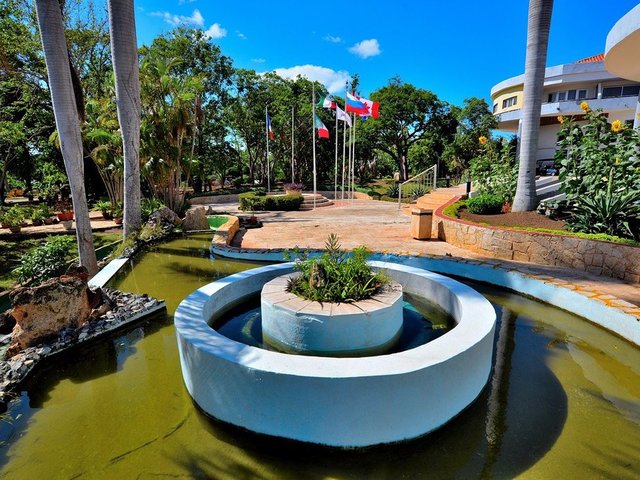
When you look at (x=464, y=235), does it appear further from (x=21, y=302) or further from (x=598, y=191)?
(x=21, y=302)

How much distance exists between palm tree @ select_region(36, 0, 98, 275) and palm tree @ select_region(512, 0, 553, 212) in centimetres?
1020

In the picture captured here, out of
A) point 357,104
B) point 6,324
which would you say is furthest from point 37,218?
point 357,104

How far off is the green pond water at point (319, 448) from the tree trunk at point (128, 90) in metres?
6.30

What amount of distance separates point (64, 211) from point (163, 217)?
293 inches

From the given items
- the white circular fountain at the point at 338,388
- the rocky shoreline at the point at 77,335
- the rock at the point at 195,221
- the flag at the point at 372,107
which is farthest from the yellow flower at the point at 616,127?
the rock at the point at 195,221

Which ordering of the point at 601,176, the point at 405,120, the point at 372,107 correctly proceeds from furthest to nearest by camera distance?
the point at 405,120 → the point at 372,107 → the point at 601,176

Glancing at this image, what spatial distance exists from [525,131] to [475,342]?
8.02m

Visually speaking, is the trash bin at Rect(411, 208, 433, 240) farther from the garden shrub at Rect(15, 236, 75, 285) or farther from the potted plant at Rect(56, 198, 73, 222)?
the potted plant at Rect(56, 198, 73, 222)

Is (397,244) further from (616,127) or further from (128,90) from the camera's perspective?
(128,90)

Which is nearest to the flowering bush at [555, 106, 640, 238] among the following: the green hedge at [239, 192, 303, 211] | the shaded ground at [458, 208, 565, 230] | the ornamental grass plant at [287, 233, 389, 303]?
the shaded ground at [458, 208, 565, 230]

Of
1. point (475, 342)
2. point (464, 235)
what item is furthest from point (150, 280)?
point (464, 235)

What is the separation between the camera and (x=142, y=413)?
334 centimetres

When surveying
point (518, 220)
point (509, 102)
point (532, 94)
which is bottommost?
point (518, 220)

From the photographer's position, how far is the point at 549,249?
23.8 feet
